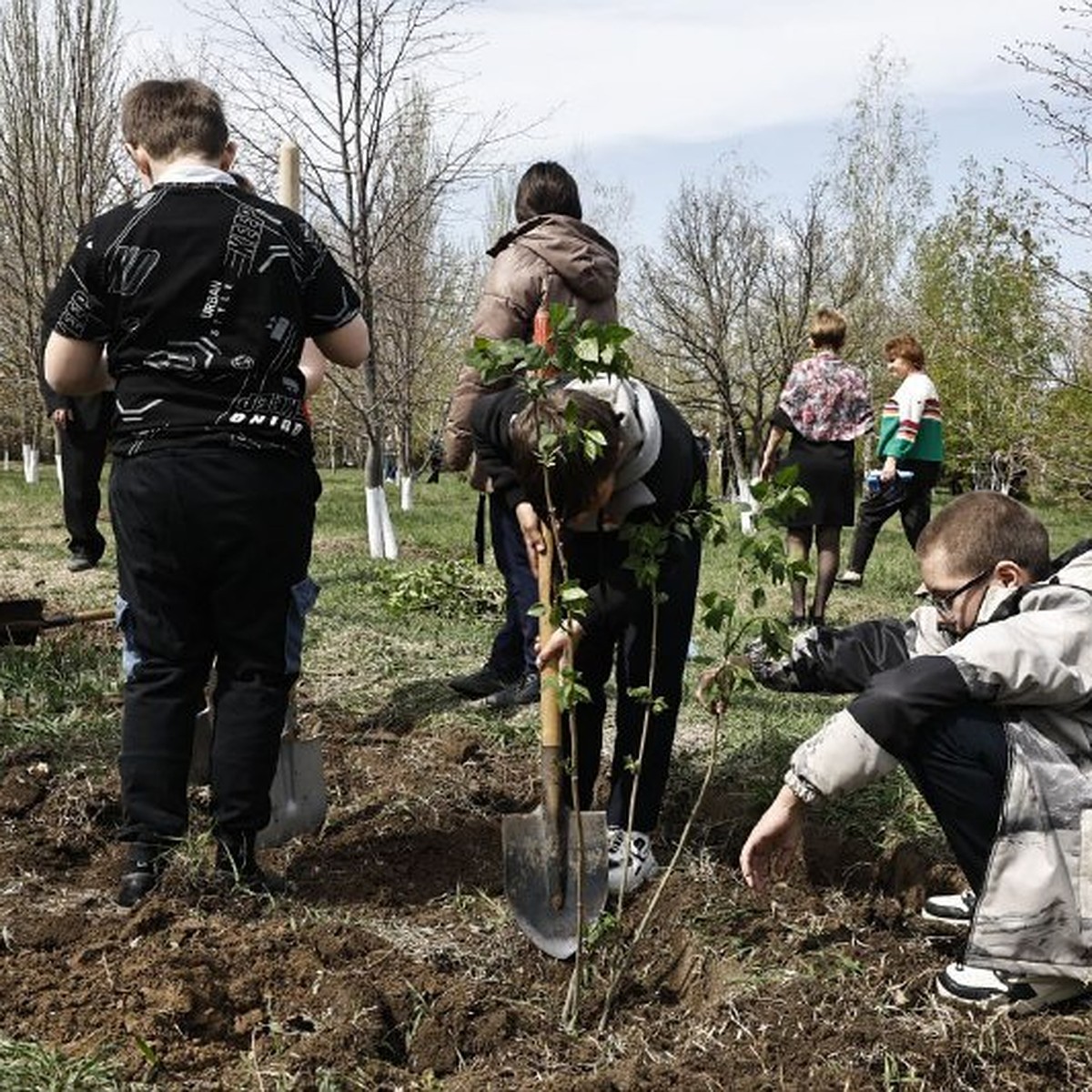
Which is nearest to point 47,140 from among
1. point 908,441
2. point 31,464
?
point 31,464

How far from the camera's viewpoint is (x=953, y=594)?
2.52 metres

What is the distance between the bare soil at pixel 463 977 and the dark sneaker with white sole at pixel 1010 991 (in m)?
0.04

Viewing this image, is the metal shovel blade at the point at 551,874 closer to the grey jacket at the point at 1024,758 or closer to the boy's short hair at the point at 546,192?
the grey jacket at the point at 1024,758

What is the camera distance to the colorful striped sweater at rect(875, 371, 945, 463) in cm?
751

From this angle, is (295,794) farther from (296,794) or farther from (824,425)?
(824,425)

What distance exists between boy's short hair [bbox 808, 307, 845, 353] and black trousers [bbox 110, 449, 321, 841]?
4.41m

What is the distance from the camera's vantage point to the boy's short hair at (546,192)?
14.1 feet

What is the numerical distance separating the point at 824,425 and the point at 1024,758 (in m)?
4.60


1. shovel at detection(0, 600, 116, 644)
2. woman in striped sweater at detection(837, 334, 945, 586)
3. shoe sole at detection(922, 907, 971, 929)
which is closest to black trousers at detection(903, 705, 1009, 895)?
shoe sole at detection(922, 907, 971, 929)

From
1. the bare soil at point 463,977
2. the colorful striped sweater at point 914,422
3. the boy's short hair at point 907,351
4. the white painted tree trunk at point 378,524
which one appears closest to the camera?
the bare soil at point 463,977

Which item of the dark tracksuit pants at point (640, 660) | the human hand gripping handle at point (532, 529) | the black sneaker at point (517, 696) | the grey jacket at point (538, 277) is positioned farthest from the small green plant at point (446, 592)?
the human hand gripping handle at point (532, 529)

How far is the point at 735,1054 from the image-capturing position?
2227 mm

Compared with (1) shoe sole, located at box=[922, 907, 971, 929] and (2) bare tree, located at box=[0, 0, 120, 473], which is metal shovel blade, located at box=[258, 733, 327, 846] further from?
(2) bare tree, located at box=[0, 0, 120, 473]

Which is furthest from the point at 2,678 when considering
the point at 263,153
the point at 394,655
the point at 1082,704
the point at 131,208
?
the point at 263,153
